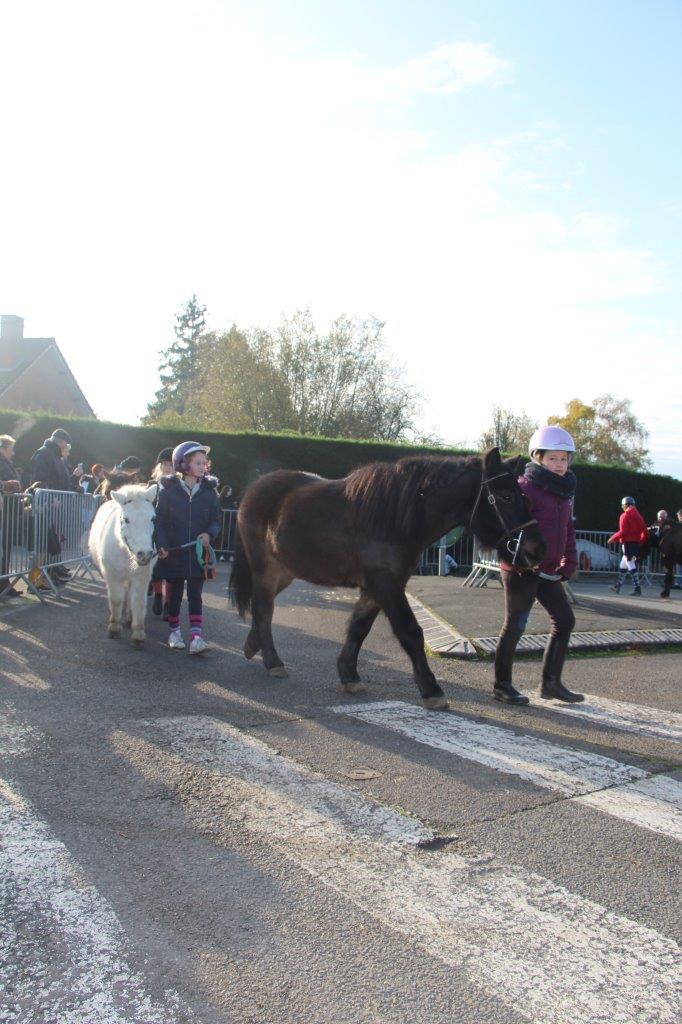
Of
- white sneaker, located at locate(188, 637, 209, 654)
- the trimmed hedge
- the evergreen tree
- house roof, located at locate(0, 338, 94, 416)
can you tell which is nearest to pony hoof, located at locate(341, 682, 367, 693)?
white sneaker, located at locate(188, 637, 209, 654)

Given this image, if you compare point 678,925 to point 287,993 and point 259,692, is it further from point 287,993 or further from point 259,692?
point 259,692

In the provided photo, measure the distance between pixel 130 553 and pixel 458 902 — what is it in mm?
6057

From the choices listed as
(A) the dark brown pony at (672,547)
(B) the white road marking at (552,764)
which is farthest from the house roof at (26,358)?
(B) the white road marking at (552,764)

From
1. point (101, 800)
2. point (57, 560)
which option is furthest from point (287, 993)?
point (57, 560)

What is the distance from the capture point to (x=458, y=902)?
10.5 ft

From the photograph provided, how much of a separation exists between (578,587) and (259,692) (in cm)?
1487

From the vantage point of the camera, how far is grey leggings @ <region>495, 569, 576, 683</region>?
22.2ft

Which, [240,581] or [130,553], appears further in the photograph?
[130,553]

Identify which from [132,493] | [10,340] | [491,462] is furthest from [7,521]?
[10,340]

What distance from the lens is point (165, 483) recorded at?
347 inches

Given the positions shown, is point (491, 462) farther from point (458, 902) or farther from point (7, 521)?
point (7, 521)

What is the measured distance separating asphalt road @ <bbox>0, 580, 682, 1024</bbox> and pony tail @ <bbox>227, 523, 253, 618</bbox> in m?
1.62

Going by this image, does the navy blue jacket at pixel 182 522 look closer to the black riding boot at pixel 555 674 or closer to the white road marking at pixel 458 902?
the black riding boot at pixel 555 674

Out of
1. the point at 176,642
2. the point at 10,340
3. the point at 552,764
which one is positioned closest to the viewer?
the point at 552,764
